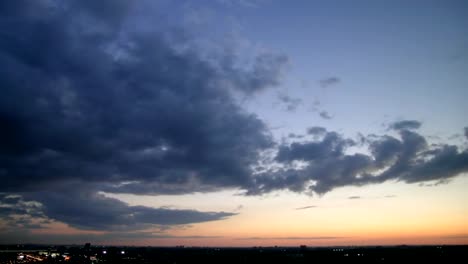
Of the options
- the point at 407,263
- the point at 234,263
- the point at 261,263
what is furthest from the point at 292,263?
the point at 407,263

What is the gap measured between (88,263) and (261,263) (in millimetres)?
78554

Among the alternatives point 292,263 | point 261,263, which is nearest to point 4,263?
point 261,263

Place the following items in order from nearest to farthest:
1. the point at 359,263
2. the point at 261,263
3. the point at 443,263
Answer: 1. the point at 443,263
2. the point at 359,263
3. the point at 261,263

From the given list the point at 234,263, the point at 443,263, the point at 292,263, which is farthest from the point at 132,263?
the point at 443,263

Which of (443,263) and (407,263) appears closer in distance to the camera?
(443,263)

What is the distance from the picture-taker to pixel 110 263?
6117 inches

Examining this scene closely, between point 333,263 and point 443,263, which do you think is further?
point 333,263

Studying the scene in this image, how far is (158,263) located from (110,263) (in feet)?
73.7

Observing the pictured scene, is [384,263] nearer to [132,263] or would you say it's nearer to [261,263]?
[261,263]

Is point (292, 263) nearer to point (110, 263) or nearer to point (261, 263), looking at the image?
point (261, 263)

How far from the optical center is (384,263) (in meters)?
155

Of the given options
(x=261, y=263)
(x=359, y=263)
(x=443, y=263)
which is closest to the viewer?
(x=443, y=263)

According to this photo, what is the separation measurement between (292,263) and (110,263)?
261 feet

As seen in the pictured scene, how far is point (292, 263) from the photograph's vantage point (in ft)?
514
